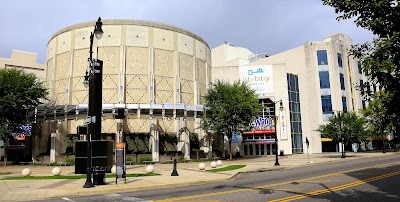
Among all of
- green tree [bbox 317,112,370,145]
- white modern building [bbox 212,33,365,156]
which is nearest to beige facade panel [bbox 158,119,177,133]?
white modern building [bbox 212,33,365,156]

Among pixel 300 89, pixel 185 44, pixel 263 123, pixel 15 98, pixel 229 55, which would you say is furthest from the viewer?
pixel 229 55

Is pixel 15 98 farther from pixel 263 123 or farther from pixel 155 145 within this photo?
pixel 263 123

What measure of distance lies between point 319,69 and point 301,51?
17.1 feet

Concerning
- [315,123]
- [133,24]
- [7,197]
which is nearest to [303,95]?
[315,123]

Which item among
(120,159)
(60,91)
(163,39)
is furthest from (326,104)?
(120,159)

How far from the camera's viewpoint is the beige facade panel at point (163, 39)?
5294 centimetres

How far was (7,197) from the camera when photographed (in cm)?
1345

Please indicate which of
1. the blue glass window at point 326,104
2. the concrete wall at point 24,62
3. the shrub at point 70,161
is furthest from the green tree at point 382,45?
the concrete wall at point 24,62

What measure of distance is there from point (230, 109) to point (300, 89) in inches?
1121

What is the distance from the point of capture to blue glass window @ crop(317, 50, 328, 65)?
2594 inches

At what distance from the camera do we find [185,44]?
184 ft

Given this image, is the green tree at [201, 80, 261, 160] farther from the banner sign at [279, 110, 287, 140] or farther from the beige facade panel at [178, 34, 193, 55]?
the banner sign at [279, 110, 287, 140]

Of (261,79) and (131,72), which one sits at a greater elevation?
(261,79)

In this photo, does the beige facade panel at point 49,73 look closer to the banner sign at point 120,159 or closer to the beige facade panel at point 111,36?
the beige facade panel at point 111,36
